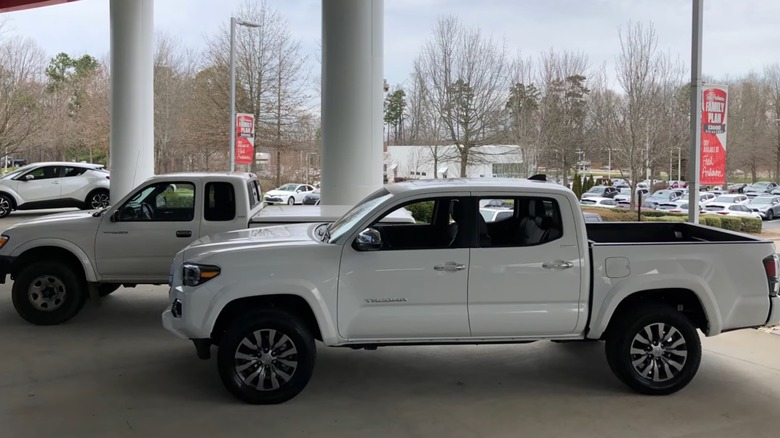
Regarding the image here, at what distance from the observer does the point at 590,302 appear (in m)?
6.00

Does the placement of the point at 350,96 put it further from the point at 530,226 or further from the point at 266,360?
the point at 266,360

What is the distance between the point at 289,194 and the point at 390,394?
31253 mm

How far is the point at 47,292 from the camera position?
864cm

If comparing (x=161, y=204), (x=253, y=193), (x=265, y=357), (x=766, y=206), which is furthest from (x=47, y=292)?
(x=766, y=206)

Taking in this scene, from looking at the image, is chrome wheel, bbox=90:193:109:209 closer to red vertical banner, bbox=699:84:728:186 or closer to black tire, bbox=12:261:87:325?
black tire, bbox=12:261:87:325

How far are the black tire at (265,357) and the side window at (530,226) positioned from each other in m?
1.76

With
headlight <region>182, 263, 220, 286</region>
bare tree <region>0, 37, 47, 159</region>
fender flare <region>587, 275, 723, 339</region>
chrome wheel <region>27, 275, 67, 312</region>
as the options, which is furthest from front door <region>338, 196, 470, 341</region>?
bare tree <region>0, 37, 47, 159</region>

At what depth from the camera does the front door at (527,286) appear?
19.3 feet

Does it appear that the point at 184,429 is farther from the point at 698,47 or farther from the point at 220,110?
the point at 220,110

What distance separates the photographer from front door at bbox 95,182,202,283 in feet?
28.0

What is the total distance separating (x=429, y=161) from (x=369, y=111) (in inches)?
947

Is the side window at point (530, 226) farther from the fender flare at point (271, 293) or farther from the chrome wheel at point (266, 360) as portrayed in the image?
the chrome wheel at point (266, 360)

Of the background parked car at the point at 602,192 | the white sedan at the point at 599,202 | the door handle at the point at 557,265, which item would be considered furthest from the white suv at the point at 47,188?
the background parked car at the point at 602,192

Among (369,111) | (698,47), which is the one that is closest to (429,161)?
(369,111)
